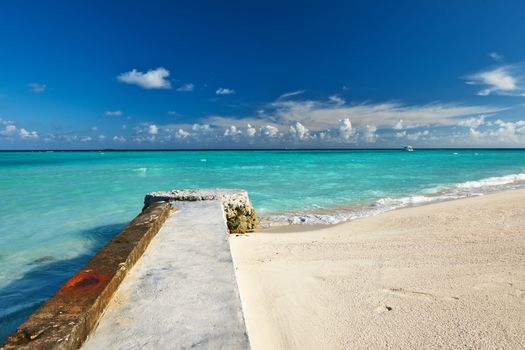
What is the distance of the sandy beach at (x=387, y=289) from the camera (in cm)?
226

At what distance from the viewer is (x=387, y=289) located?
2971 mm

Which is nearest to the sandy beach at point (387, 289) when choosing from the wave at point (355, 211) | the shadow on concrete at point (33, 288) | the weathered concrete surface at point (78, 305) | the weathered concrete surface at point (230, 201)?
the weathered concrete surface at point (230, 201)

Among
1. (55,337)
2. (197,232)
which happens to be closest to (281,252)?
(197,232)

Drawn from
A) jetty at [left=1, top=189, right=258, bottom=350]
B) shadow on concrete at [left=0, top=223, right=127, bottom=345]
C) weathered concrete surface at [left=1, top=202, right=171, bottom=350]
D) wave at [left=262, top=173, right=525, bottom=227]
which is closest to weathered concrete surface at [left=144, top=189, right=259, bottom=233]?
wave at [left=262, top=173, right=525, bottom=227]

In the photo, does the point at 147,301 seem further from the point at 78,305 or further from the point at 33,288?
the point at 33,288

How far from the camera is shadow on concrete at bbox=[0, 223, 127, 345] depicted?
3172mm

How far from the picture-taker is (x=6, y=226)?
6.95m

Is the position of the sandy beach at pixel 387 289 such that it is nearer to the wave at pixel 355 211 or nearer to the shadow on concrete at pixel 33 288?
the wave at pixel 355 211

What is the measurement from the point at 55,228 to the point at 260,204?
5.27 metres

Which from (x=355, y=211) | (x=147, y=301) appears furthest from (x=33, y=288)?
(x=355, y=211)

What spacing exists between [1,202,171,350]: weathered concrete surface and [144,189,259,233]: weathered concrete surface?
8.22ft

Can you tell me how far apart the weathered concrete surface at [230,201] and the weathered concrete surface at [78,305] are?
2.51m

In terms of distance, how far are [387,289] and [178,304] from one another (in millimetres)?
1989

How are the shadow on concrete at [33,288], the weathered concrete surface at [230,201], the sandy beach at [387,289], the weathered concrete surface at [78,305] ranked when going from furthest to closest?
the weathered concrete surface at [230,201] < the shadow on concrete at [33,288] < the sandy beach at [387,289] < the weathered concrete surface at [78,305]
